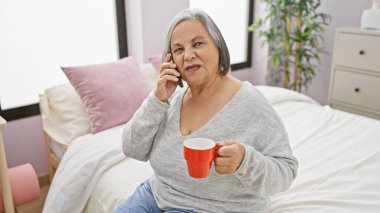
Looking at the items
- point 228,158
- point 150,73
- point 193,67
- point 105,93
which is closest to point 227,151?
point 228,158

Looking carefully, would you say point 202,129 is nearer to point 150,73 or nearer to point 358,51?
point 150,73

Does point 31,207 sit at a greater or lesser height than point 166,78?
lesser

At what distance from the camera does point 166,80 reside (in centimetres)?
116

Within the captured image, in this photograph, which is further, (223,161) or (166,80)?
(166,80)

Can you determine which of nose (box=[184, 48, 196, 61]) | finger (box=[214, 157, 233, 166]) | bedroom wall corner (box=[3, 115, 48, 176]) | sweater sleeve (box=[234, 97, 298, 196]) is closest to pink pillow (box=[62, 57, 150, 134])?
bedroom wall corner (box=[3, 115, 48, 176])

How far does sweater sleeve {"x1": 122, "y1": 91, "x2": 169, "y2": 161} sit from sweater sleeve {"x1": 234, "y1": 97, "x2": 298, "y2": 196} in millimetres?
326

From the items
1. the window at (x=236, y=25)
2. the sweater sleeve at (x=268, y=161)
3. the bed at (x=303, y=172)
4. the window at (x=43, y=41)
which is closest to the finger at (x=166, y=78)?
the sweater sleeve at (x=268, y=161)

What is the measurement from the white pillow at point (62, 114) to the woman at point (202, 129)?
86 centimetres

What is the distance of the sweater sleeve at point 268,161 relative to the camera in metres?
0.94

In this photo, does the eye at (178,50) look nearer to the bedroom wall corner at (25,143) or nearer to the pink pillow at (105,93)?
the pink pillow at (105,93)

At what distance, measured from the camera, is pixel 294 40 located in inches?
122

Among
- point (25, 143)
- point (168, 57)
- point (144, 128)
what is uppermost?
point (168, 57)

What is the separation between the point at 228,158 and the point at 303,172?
758 mm

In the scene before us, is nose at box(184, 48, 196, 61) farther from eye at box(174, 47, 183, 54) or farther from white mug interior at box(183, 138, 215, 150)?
white mug interior at box(183, 138, 215, 150)
